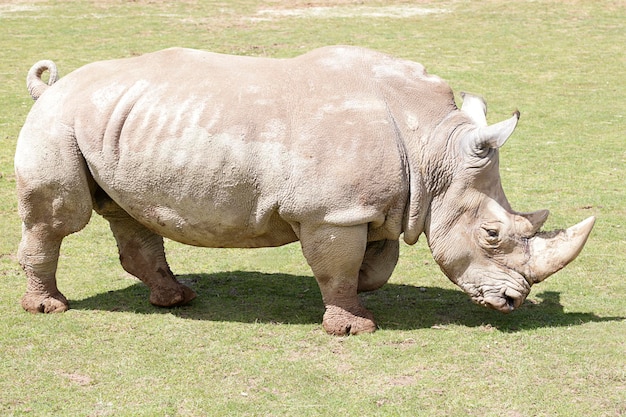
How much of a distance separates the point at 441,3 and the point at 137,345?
66.2 ft

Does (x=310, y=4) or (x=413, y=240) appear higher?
(x=413, y=240)

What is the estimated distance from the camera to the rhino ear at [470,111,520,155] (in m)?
7.84

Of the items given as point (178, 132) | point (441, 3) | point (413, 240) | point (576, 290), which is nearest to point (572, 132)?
point (576, 290)

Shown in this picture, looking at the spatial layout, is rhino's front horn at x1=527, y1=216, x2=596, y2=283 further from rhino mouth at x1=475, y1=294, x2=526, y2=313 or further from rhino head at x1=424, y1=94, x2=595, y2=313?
rhino mouth at x1=475, y1=294, x2=526, y2=313

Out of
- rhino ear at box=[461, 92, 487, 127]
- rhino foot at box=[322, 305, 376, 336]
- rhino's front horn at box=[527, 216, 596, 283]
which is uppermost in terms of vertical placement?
rhino ear at box=[461, 92, 487, 127]

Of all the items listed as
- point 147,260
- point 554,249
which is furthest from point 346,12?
point 554,249

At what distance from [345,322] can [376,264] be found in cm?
76

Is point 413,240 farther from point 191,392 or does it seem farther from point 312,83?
point 191,392

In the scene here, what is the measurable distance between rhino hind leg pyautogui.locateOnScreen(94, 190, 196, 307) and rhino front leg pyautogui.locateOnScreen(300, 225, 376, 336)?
1.50 meters

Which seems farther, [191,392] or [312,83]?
[312,83]

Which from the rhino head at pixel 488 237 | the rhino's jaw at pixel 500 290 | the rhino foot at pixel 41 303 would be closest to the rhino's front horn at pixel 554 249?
the rhino head at pixel 488 237

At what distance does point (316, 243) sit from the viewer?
26.5 ft

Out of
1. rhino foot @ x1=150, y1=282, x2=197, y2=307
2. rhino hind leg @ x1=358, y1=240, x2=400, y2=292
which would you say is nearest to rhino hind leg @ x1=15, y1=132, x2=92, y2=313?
rhino foot @ x1=150, y1=282, x2=197, y2=307

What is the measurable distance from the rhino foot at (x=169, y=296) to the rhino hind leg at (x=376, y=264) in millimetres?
1579
